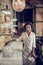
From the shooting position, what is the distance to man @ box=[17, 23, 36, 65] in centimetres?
349

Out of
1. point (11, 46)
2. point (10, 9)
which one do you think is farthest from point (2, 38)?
point (10, 9)

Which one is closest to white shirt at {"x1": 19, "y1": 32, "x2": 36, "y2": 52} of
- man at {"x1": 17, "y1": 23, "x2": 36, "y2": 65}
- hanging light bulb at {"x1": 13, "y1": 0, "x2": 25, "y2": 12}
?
man at {"x1": 17, "y1": 23, "x2": 36, "y2": 65}

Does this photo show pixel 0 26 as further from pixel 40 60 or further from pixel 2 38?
pixel 40 60

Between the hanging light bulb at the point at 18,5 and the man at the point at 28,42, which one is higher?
the hanging light bulb at the point at 18,5

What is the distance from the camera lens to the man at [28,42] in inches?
138

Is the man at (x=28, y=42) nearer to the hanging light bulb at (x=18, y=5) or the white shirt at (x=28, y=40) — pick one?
the white shirt at (x=28, y=40)

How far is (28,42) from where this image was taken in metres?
3.51

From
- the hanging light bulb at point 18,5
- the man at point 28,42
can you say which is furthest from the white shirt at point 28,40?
the hanging light bulb at point 18,5

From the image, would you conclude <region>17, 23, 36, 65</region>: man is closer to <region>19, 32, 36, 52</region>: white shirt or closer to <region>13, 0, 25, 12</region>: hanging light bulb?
<region>19, 32, 36, 52</region>: white shirt

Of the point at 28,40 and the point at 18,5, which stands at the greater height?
the point at 18,5

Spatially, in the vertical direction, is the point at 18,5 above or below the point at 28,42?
above

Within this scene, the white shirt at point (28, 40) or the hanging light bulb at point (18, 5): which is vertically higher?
the hanging light bulb at point (18, 5)

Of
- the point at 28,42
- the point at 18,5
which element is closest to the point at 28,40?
the point at 28,42

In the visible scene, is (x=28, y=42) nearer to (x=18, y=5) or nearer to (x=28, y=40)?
(x=28, y=40)
